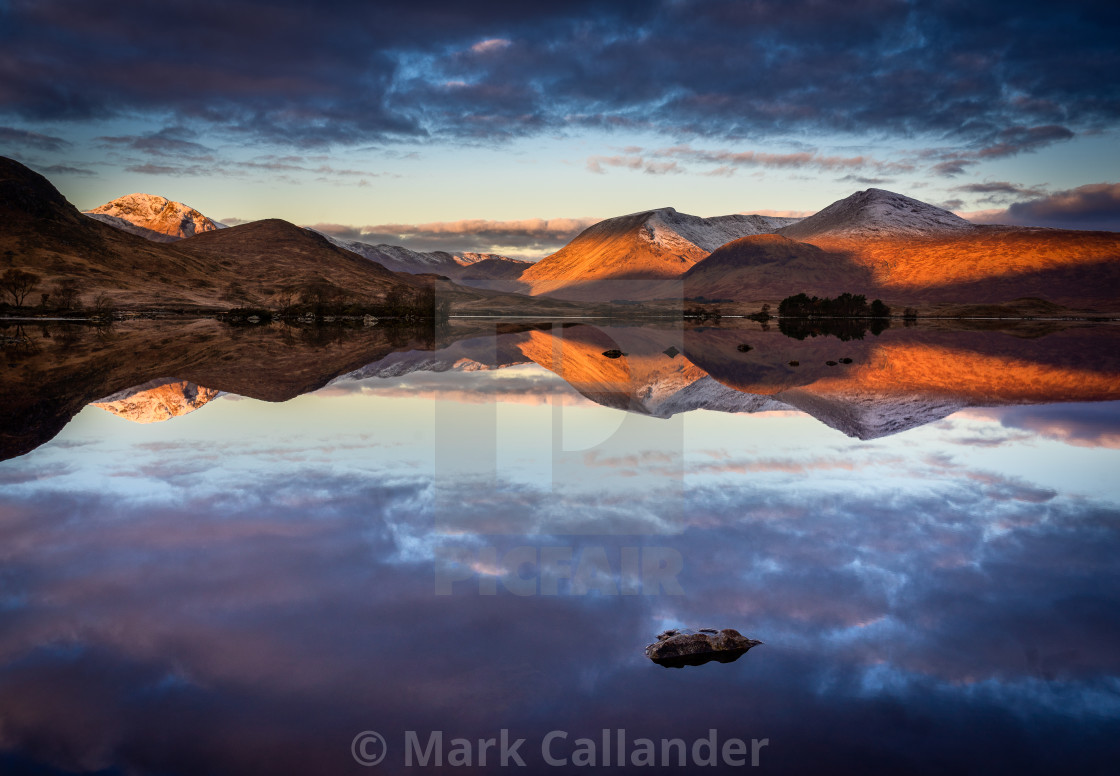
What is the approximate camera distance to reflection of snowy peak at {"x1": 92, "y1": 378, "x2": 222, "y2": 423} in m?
25.4

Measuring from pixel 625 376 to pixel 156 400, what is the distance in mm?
21913

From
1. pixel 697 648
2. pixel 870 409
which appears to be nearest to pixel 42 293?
pixel 870 409

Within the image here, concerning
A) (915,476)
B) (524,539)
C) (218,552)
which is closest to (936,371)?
(915,476)

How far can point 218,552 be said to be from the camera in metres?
11.9

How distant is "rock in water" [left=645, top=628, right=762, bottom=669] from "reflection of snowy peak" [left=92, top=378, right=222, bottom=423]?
21.2 m

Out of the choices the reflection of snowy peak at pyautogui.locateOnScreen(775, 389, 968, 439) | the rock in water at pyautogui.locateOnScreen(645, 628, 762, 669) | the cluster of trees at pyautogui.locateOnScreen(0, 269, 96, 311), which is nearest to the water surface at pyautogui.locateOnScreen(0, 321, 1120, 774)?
the rock in water at pyautogui.locateOnScreen(645, 628, 762, 669)

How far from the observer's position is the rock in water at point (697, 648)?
8445 mm

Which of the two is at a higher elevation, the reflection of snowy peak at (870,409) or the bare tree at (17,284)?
the bare tree at (17,284)

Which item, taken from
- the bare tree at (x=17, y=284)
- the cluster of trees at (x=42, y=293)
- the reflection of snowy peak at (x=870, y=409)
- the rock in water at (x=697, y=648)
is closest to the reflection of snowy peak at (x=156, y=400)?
the rock in water at (x=697, y=648)

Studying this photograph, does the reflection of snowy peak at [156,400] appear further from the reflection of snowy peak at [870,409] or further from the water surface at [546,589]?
the reflection of snowy peak at [870,409]

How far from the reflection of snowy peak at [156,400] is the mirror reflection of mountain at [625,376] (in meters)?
0.07

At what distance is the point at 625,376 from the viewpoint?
3994cm

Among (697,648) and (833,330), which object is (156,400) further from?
(833,330)

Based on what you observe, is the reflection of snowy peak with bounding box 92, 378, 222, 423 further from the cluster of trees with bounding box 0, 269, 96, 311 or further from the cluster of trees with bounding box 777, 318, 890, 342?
the cluster of trees with bounding box 0, 269, 96, 311
